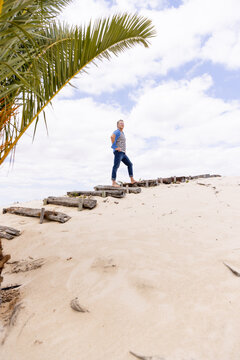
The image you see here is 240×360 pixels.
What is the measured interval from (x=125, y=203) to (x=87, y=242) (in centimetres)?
257

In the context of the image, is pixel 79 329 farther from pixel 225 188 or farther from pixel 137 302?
pixel 225 188

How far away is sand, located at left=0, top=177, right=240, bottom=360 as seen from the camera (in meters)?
1.84

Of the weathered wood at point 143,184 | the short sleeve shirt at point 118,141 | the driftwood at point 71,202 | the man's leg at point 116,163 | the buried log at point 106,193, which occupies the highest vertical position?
the short sleeve shirt at point 118,141

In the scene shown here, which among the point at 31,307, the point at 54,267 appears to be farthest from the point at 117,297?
the point at 54,267

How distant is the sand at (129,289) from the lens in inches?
72.6

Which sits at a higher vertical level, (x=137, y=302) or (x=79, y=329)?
(x=137, y=302)

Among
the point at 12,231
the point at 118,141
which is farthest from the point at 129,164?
the point at 12,231

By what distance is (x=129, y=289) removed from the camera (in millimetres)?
2426

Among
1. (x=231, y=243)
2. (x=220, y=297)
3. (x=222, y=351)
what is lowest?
(x=222, y=351)

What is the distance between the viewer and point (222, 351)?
1.71 m

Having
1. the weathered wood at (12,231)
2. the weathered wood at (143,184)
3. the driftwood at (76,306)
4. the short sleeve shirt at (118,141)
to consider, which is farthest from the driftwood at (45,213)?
the weathered wood at (143,184)

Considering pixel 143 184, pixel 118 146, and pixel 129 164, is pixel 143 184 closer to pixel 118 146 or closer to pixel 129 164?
pixel 129 164

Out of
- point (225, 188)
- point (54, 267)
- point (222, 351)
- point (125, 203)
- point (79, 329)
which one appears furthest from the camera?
point (225, 188)

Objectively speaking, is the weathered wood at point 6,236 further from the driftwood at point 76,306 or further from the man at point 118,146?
the man at point 118,146
